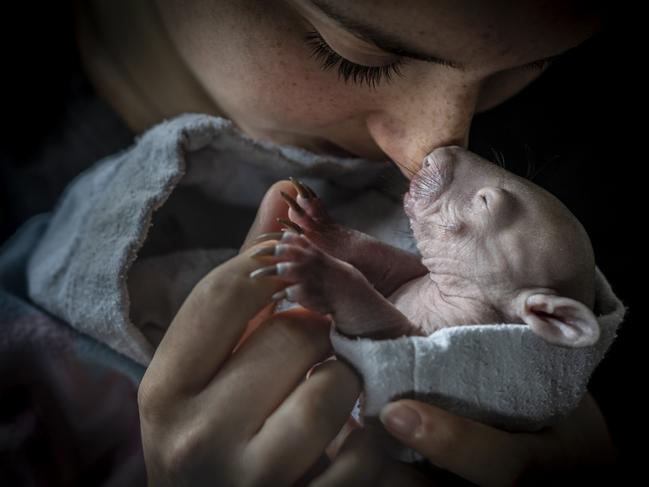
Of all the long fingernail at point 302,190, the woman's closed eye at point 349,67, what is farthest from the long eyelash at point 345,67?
the long fingernail at point 302,190

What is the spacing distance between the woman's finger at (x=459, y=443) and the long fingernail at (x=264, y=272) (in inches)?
6.0

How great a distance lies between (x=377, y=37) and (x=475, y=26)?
0.08 metres

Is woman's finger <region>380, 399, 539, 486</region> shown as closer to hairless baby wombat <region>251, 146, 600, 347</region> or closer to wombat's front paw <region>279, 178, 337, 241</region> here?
hairless baby wombat <region>251, 146, 600, 347</region>

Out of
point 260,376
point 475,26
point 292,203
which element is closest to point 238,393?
point 260,376

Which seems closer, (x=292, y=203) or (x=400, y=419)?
(x=400, y=419)

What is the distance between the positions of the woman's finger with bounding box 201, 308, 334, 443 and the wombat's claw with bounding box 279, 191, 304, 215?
15cm

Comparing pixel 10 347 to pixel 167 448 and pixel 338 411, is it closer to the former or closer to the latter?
pixel 167 448

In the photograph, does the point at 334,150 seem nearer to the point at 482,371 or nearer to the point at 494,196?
the point at 494,196

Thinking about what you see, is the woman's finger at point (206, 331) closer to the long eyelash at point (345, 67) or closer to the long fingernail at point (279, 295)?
the long fingernail at point (279, 295)

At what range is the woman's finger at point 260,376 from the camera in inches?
20.9

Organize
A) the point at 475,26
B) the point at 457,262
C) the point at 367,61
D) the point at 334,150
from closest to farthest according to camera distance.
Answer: the point at 475,26 → the point at 367,61 → the point at 457,262 → the point at 334,150

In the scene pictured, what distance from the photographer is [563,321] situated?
61 centimetres

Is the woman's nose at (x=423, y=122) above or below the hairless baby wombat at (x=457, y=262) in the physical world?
above

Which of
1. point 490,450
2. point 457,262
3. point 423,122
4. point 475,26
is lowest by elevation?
point 490,450
